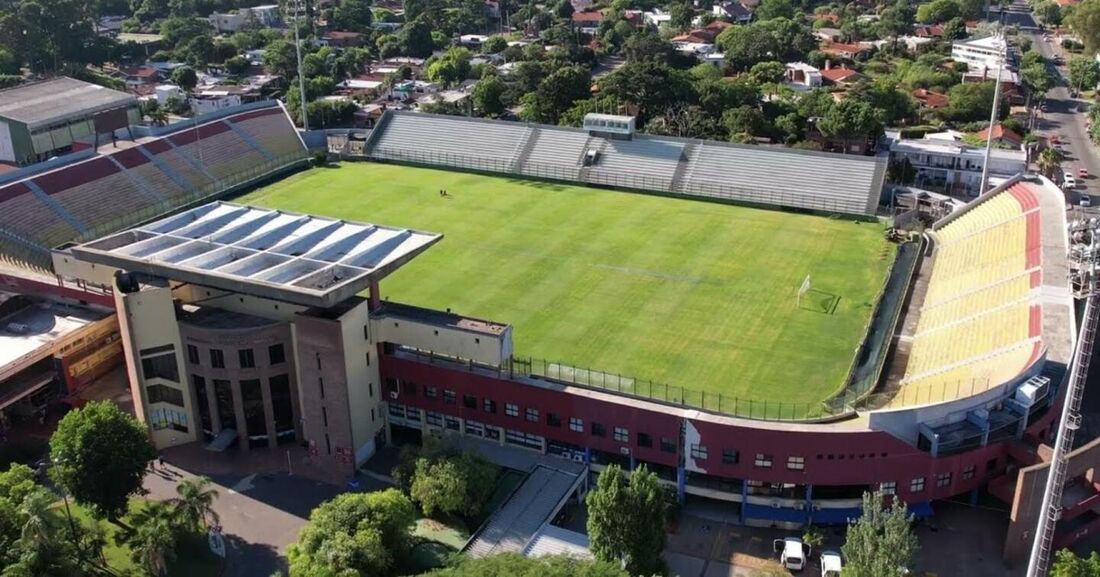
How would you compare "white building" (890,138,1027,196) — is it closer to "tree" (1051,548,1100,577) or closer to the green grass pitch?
the green grass pitch

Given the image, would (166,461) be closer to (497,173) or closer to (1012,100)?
(497,173)

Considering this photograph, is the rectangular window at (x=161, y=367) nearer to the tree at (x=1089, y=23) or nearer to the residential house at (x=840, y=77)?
the residential house at (x=840, y=77)

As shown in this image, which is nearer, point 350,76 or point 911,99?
point 911,99

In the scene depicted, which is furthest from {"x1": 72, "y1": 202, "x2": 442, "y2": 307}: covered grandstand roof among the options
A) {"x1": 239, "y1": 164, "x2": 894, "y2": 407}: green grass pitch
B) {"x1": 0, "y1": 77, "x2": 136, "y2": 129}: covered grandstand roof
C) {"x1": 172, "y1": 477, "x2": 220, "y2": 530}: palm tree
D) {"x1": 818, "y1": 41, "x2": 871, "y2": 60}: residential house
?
{"x1": 818, "y1": 41, "x2": 871, "y2": 60}: residential house

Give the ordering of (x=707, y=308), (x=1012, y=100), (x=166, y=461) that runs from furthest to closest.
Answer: (x=1012, y=100) → (x=707, y=308) → (x=166, y=461)

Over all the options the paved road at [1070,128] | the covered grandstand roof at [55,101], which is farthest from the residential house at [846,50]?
the covered grandstand roof at [55,101]

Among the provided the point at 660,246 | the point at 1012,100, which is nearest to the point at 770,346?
the point at 660,246

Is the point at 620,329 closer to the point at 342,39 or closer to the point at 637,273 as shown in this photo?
the point at 637,273
